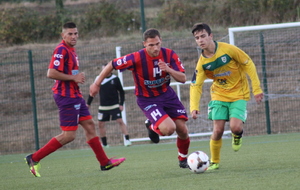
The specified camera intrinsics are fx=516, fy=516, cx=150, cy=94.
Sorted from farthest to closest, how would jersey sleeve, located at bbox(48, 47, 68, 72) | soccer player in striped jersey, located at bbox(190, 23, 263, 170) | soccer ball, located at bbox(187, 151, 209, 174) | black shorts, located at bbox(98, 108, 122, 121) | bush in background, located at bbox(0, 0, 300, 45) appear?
1. bush in background, located at bbox(0, 0, 300, 45)
2. black shorts, located at bbox(98, 108, 122, 121)
3. jersey sleeve, located at bbox(48, 47, 68, 72)
4. soccer player in striped jersey, located at bbox(190, 23, 263, 170)
5. soccer ball, located at bbox(187, 151, 209, 174)

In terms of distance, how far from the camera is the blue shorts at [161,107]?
6.49m

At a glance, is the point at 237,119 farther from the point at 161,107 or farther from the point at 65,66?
the point at 65,66

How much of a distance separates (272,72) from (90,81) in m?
6.66

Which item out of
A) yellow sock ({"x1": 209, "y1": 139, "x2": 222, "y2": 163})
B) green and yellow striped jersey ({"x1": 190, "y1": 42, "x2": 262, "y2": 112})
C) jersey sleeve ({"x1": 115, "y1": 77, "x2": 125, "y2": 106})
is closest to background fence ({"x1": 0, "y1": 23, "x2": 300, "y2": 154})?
jersey sleeve ({"x1": 115, "y1": 77, "x2": 125, "y2": 106})

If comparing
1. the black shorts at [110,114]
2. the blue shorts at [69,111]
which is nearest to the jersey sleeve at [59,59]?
the blue shorts at [69,111]

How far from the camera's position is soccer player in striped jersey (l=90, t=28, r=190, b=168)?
6.29 metres

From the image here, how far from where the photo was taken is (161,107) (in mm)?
6562

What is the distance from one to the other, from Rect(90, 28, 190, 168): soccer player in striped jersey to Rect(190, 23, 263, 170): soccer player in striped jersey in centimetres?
32

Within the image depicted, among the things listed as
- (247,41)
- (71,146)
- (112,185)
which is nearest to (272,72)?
(247,41)

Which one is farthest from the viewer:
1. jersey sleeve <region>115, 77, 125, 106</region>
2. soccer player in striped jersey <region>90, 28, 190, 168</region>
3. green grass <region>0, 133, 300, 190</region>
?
jersey sleeve <region>115, 77, 125, 106</region>

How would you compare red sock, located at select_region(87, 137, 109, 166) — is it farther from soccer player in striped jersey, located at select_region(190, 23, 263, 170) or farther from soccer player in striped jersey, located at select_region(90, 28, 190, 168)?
soccer player in striped jersey, located at select_region(190, 23, 263, 170)

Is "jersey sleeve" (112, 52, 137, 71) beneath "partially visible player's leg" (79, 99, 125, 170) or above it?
above

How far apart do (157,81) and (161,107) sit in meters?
0.34

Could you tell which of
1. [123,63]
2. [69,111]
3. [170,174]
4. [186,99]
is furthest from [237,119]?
A: [186,99]
